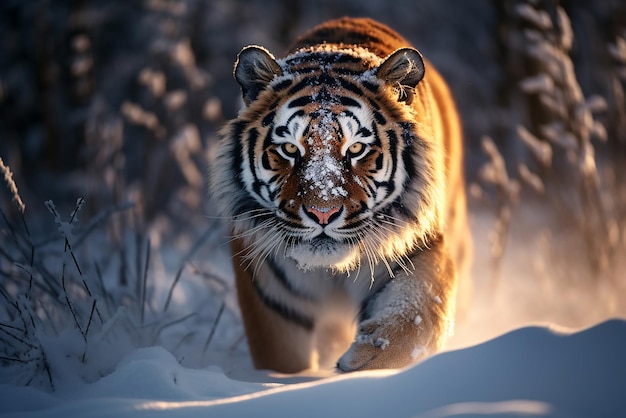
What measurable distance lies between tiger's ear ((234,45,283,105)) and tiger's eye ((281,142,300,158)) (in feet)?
1.04

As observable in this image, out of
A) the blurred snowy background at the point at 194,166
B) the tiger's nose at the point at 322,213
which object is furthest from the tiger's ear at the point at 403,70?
the blurred snowy background at the point at 194,166

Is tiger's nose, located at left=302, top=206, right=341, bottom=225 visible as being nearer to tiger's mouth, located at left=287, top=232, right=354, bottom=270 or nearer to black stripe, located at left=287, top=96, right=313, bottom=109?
tiger's mouth, located at left=287, top=232, right=354, bottom=270

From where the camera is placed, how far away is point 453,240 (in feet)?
11.0

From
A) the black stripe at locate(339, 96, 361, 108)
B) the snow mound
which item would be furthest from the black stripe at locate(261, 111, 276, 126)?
the snow mound

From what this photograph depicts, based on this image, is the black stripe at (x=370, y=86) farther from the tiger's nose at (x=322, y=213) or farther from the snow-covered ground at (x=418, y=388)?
the snow-covered ground at (x=418, y=388)

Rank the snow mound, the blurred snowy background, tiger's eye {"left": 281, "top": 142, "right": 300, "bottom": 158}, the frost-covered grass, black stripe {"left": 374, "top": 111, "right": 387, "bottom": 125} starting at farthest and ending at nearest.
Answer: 1. the blurred snowy background
2. black stripe {"left": 374, "top": 111, "right": 387, "bottom": 125}
3. tiger's eye {"left": 281, "top": 142, "right": 300, "bottom": 158}
4. the frost-covered grass
5. the snow mound

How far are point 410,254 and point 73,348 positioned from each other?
1160mm

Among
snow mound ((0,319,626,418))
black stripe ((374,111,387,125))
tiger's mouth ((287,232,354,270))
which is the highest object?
black stripe ((374,111,387,125))

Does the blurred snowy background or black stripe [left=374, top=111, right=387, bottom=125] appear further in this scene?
the blurred snowy background

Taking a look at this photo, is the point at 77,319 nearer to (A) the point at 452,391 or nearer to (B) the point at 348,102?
(B) the point at 348,102

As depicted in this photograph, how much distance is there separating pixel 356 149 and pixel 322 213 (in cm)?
26

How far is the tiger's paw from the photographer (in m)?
2.16

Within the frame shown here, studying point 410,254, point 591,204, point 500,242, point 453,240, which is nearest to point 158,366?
point 410,254

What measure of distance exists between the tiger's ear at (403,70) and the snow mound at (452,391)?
3.68ft
